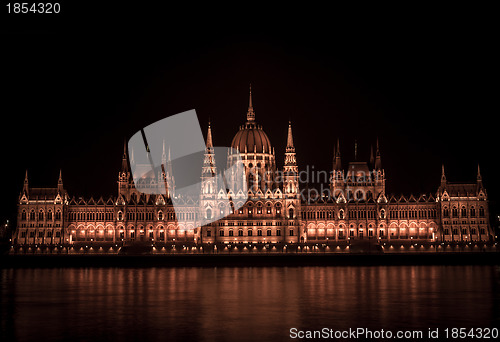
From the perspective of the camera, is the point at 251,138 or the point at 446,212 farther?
the point at 251,138

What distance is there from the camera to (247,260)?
10050 centimetres

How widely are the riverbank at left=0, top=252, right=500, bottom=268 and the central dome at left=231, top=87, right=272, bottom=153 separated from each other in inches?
1253

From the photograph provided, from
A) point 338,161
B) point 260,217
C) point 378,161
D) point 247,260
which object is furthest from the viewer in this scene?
point 338,161

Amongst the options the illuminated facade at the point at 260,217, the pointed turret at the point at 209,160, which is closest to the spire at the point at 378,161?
the illuminated facade at the point at 260,217

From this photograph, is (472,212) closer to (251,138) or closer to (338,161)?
(338,161)

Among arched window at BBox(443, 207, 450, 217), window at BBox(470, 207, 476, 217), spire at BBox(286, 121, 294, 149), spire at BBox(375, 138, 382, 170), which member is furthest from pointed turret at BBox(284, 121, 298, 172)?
window at BBox(470, 207, 476, 217)

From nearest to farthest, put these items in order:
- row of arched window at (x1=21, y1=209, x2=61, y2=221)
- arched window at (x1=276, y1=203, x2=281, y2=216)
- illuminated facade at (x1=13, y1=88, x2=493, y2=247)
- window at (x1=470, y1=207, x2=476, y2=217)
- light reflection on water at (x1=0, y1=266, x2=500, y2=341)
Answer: light reflection on water at (x1=0, y1=266, x2=500, y2=341)
illuminated facade at (x1=13, y1=88, x2=493, y2=247)
window at (x1=470, y1=207, x2=476, y2=217)
arched window at (x1=276, y1=203, x2=281, y2=216)
row of arched window at (x1=21, y1=209, x2=61, y2=221)

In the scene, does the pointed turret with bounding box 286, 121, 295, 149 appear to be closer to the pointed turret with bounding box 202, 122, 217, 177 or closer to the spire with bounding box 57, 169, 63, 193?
the pointed turret with bounding box 202, 122, 217, 177

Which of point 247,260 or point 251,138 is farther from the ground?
point 251,138

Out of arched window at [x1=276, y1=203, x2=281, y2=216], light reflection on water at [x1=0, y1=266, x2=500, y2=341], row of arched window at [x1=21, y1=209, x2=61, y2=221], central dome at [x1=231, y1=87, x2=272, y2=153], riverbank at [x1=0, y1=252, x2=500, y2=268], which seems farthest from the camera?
central dome at [x1=231, y1=87, x2=272, y2=153]

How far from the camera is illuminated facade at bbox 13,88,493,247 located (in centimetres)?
11788

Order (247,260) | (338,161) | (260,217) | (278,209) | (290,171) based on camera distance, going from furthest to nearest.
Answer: (338,161)
(290,171)
(278,209)
(260,217)
(247,260)

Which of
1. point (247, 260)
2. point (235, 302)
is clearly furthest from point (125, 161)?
point (235, 302)

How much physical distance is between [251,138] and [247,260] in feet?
114
